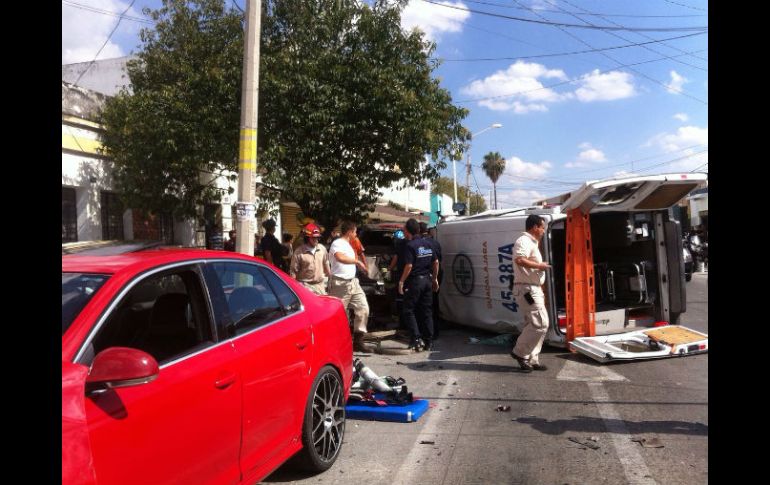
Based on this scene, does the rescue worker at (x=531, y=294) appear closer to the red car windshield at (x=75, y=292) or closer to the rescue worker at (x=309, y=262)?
the rescue worker at (x=309, y=262)

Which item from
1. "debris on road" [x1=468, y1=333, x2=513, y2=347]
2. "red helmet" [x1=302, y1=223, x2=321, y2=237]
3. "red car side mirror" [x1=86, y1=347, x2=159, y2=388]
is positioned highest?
"red helmet" [x1=302, y1=223, x2=321, y2=237]

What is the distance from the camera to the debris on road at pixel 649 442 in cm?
440

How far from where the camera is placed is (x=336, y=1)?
1173 centimetres

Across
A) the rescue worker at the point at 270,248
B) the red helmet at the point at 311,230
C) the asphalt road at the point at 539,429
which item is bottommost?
the asphalt road at the point at 539,429

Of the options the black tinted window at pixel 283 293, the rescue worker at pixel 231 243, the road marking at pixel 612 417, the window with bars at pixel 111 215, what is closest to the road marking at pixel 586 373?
the road marking at pixel 612 417

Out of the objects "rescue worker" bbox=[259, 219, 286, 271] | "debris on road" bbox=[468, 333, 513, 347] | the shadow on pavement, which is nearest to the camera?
the shadow on pavement

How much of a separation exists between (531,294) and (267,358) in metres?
4.21

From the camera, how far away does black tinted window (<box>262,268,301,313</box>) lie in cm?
392

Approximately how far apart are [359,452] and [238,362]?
1.80 meters

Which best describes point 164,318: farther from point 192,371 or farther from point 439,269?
point 439,269

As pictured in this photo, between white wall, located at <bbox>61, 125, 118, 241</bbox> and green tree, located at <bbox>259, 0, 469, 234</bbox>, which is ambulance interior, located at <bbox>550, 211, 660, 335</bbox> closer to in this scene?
green tree, located at <bbox>259, 0, 469, 234</bbox>

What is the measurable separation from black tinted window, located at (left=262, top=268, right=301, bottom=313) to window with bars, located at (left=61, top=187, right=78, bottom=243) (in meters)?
10.1

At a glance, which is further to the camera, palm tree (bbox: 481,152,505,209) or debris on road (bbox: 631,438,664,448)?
palm tree (bbox: 481,152,505,209)

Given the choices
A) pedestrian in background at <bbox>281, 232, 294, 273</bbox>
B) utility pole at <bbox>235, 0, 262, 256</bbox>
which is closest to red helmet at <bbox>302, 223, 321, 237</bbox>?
utility pole at <bbox>235, 0, 262, 256</bbox>
